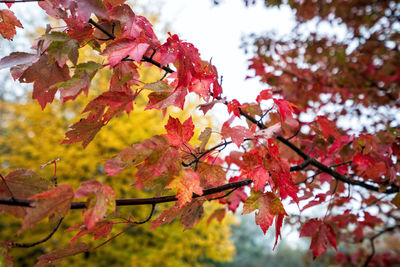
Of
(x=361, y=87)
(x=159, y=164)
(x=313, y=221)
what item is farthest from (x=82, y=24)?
(x=361, y=87)

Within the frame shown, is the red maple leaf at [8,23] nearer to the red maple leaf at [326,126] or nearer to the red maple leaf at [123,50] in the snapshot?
the red maple leaf at [123,50]

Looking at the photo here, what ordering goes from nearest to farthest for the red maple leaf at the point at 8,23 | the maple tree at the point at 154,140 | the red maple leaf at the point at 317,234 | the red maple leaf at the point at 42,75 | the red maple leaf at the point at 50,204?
the red maple leaf at the point at 50,204
the maple tree at the point at 154,140
the red maple leaf at the point at 42,75
the red maple leaf at the point at 8,23
the red maple leaf at the point at 317,234

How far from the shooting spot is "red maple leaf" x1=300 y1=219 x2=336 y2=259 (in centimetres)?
104

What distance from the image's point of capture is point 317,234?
3.46 feet

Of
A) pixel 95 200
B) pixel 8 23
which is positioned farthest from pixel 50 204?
pixel 8 23

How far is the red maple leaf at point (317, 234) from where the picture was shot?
3.40ft

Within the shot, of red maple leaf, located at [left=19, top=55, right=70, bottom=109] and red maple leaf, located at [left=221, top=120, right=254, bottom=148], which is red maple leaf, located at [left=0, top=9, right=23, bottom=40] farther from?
red maple leaf, located at [left=221, top=120, right=254, bottom=148]

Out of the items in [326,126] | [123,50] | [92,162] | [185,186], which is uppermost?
[326,126]

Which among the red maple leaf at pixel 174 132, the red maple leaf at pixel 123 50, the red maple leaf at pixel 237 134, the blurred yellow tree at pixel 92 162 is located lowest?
the blurred yellow tree at pixel 92 162

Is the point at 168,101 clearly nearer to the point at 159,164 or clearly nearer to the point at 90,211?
the point at 159,164

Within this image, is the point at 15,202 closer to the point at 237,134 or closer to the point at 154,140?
the point at 154,140

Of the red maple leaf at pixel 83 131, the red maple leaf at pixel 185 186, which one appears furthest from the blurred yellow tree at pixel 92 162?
the red maple leaf at pixel 185 186

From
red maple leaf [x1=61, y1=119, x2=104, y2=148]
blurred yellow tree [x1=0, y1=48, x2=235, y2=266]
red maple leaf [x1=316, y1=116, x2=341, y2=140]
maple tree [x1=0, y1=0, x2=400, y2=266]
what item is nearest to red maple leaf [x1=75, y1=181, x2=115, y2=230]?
maple tree [x1=0, y1=0, x2=400, y2=266]

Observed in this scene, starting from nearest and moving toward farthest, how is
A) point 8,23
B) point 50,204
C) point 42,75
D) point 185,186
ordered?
1. point 50,204
2. point 185,186
3. point 42,75
4. point 8,23
